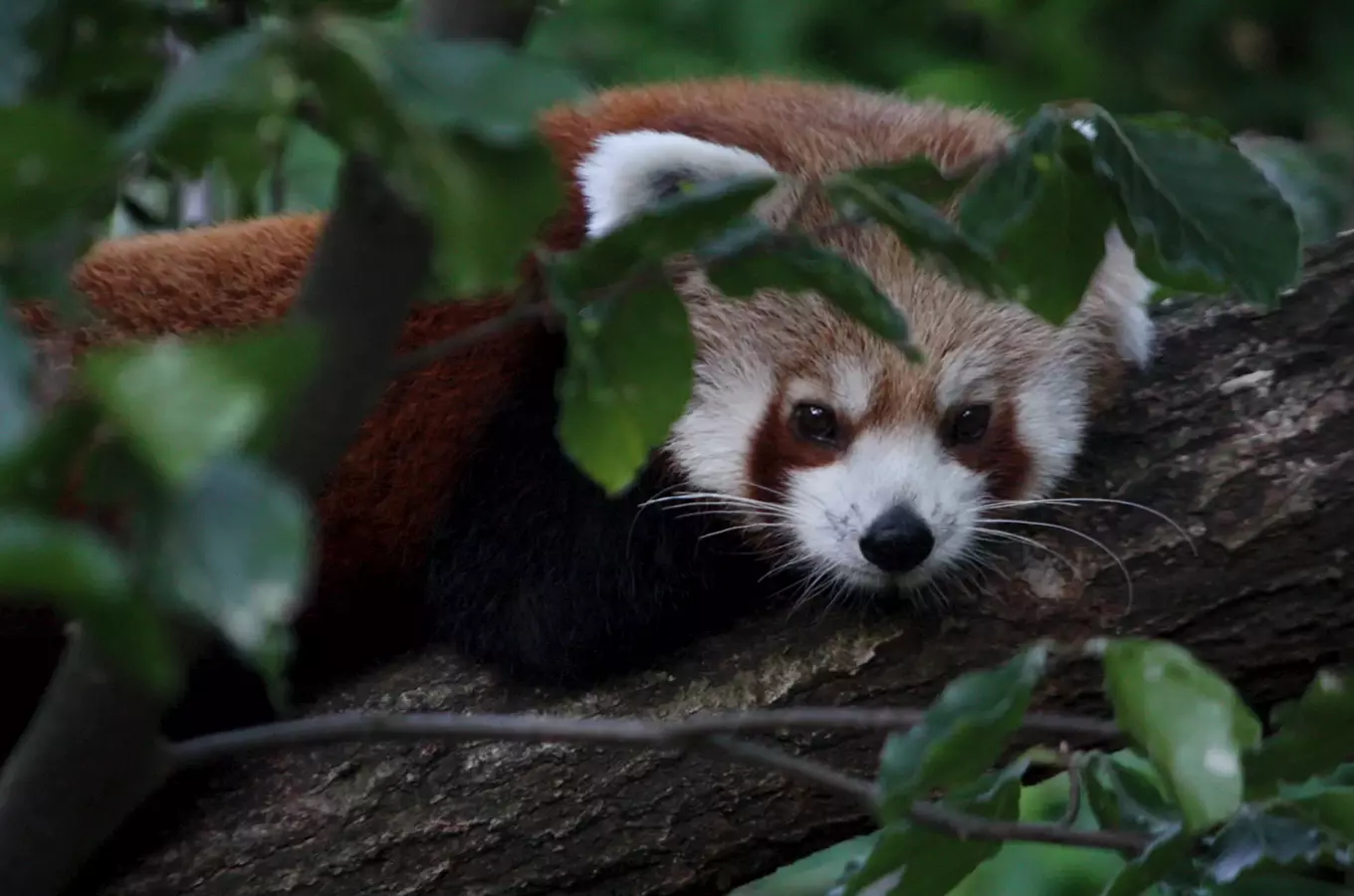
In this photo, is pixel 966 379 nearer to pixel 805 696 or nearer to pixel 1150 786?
pixel 805 696

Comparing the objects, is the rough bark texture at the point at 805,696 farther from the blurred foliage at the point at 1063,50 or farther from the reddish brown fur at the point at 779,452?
the blurred foliage at the point at 1063,50

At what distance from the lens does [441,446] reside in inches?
107

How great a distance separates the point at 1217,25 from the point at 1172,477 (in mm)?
4650

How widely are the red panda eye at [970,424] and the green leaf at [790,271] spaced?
152cm

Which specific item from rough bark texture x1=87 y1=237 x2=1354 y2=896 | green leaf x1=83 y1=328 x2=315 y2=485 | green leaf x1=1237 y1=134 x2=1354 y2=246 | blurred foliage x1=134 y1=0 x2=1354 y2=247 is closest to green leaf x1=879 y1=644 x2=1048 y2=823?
green leaf x1=83 y1=328 x2=315 y2=485

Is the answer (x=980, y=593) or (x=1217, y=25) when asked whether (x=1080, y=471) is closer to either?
(x=980, y=593)

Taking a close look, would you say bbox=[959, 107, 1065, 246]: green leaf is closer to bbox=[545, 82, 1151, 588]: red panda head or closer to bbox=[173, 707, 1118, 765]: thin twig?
bbox=[173, 707, 1118, 765]: thin twig

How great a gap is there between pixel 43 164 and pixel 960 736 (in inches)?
27.3

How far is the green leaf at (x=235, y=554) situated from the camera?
690 mm

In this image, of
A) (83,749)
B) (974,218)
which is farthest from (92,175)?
(974,218)

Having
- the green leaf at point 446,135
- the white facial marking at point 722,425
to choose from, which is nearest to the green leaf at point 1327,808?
the green leaf at point 446,135

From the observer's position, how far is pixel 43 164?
739mm

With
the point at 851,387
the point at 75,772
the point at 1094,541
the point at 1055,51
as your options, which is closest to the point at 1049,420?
the point at 851,387

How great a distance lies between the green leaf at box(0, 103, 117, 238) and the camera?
0.73m
